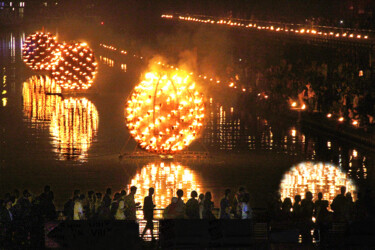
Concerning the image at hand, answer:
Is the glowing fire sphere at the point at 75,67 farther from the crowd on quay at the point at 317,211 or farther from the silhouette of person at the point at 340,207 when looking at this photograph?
the silhouette of person at the point at 340,207

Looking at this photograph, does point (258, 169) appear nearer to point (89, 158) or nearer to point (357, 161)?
point (357, 161)

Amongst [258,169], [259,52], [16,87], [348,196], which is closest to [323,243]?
[348,196]

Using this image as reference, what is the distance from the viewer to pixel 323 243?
68.1 feet

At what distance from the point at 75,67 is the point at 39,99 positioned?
4.56 m

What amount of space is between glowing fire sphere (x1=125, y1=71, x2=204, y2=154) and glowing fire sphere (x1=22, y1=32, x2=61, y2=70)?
43.0 m

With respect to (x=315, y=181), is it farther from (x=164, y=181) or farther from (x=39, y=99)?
(x=39, y=99)

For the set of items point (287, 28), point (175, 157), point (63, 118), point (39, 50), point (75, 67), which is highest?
point (287, 28)

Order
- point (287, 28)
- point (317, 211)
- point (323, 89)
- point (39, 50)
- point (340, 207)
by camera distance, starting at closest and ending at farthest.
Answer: point (317, 211)
point (340, 207)
point (323, 89)
point (287, 28)
point (39, 50)

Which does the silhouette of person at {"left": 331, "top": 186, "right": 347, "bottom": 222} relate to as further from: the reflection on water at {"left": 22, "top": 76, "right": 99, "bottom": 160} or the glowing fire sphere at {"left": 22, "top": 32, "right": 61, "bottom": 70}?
the glowing fire sphere at {"left": 22, "top": 32, "right": 61, "bottom": 70}

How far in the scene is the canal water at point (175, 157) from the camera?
1313 inches

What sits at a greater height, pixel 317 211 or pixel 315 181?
pixel 315 181

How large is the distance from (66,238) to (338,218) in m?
6.36

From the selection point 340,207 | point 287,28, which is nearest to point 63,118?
point 287,28

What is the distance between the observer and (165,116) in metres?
38.2
